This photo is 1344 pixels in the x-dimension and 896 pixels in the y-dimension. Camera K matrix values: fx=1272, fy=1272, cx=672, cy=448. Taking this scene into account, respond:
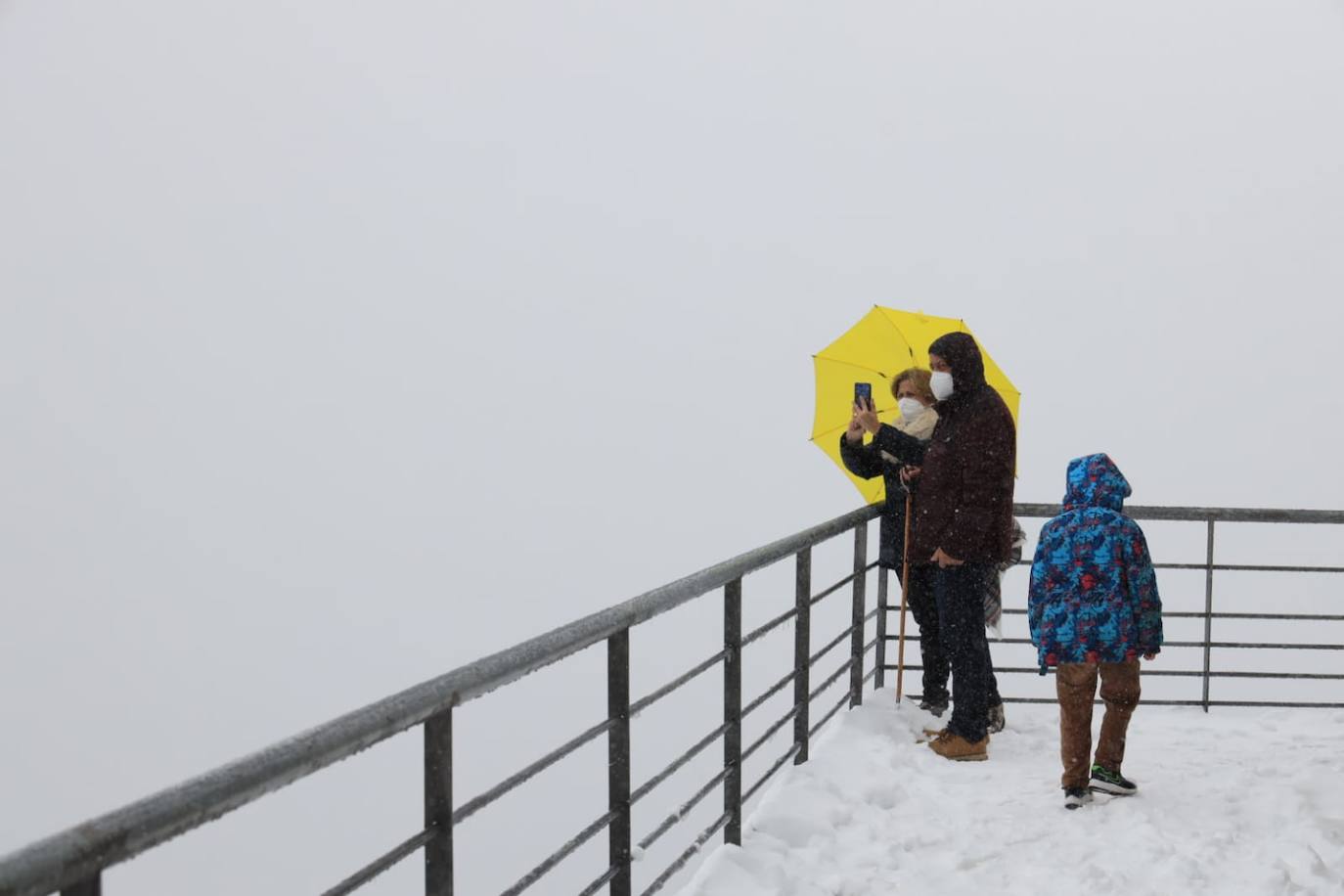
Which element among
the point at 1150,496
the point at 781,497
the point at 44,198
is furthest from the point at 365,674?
the point at 44,198

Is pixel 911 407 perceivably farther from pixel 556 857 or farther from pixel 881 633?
pixel 556 857

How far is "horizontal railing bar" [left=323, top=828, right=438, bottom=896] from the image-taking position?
1.92 meters

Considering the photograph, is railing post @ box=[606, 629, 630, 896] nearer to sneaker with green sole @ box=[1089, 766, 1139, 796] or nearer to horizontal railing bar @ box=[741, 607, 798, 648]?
horizontal railing bar @ box=[741, 607, 798, 648]

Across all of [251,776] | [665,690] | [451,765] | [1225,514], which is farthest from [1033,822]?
[251,776]

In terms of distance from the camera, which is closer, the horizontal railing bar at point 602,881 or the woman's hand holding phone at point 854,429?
Answer: the horizontal railing bar at point 602,881

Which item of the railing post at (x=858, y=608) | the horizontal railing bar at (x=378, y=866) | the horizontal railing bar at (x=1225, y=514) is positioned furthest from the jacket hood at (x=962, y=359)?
the horizontal railing bar at (x=378, y=866)

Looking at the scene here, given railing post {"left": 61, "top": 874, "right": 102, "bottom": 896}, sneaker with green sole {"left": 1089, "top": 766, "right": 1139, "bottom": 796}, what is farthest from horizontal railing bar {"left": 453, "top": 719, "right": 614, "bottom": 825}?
sneaker with green sole {"left": 1089, "top": 766, "right": 1139, "bottom": 796}

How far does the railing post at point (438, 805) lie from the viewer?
2.25 m

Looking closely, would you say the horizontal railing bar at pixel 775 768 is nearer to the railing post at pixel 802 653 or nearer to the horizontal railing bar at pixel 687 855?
the railing post at pixel 802 653

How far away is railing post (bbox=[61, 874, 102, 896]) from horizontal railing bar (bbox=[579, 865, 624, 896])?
5.19ft

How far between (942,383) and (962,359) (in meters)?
0.12

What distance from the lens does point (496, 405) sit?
507 feet

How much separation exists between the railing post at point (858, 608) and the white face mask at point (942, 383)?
79 centimetres

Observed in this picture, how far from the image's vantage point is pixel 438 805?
226cm
